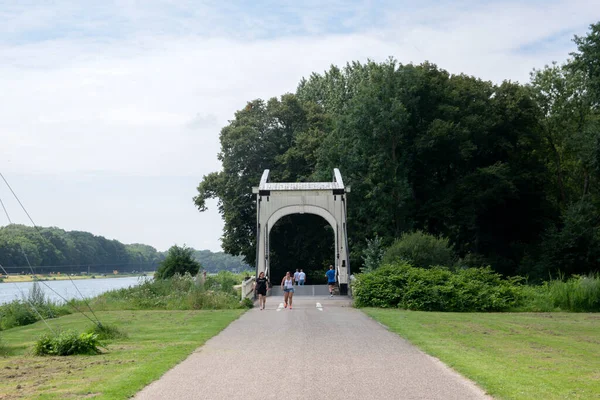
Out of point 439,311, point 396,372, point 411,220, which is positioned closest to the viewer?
point 396,372

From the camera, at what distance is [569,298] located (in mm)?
28172

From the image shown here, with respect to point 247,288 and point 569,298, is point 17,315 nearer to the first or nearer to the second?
point 247,288

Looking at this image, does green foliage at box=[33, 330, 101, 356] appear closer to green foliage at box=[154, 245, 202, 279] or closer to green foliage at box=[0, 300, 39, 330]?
green foliage at box=[0, 300, 39, 330]

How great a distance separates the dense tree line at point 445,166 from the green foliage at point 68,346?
106 feet

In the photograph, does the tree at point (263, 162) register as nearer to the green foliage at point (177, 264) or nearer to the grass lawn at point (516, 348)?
the green foliage at point (177, 264)

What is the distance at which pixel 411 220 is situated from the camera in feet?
163

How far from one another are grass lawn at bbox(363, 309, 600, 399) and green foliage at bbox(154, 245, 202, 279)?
20.0 metres

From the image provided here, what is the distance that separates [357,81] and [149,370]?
57157mm

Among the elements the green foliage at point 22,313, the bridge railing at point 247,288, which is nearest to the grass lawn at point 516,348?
the bridge railing at point 247,288

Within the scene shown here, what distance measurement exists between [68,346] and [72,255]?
78464 mm

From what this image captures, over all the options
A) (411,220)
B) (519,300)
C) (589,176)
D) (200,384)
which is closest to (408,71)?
(411,220)

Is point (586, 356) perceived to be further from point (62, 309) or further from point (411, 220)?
point (411, 220)

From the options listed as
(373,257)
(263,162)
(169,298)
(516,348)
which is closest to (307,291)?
(373,257)

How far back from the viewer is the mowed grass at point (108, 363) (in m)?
10.4
